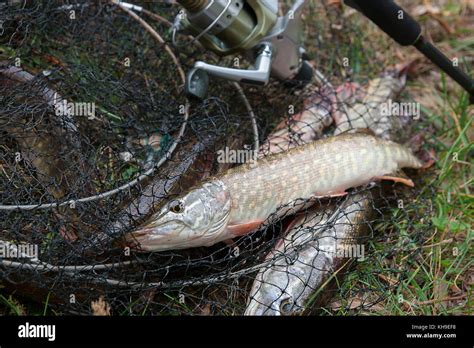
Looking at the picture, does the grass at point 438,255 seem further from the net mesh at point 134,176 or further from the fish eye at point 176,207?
the fish eye at point 176,207

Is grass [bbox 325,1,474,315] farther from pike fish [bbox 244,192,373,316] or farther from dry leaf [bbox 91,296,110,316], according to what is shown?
dry leaf [bbox 91,296,110,316]

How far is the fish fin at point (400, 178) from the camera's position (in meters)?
3.97

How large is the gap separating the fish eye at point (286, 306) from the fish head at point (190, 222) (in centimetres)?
47

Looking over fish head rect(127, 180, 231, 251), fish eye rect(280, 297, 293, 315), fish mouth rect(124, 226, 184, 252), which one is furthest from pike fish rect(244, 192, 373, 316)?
fish mouth rect(124, 226, 184, 252)

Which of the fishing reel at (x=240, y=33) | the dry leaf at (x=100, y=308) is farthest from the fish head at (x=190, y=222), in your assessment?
the fishing reel at (x=240, y=33)

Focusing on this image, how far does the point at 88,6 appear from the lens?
14.1ft

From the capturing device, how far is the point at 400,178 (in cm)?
401

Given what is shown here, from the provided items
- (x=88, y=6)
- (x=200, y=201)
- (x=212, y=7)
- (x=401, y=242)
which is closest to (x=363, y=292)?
(x=401, y=242)

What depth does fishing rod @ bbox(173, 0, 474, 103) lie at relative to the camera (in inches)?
149

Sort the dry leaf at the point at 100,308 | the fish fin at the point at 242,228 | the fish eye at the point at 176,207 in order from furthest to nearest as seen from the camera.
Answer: the fish fin at the point at 242,228, the fish eye at the point at 176,207, the dry leaf at the point at 100,308

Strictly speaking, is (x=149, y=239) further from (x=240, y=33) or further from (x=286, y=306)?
(x=240, y=33)
